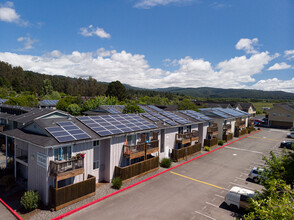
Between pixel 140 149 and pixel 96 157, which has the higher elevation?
pixel 140 149

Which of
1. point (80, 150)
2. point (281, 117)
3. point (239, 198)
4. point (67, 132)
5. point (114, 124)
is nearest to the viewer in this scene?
point (239, 198)

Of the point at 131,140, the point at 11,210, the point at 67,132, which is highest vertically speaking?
the point at 67,132

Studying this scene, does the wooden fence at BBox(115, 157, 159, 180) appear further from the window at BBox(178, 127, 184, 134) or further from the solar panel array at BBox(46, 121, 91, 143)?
the window at BBox(178, 127, 184, 134)

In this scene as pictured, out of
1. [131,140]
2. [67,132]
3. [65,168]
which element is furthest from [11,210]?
[131,140]

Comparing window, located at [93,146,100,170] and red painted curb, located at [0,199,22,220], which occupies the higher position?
window, located at [93,146,100,170]

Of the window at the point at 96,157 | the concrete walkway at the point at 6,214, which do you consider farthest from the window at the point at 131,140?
the concrete walkway at the point at 6,214

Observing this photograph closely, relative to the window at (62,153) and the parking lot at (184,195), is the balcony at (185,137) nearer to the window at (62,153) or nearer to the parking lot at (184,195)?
the parking lot at (184,195)

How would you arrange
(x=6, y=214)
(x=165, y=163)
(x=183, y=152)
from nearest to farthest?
(x=6, y=214) → (x=165, y=163) → (x=183, y=152)

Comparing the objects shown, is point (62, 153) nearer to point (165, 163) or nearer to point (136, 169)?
point (136, 169)

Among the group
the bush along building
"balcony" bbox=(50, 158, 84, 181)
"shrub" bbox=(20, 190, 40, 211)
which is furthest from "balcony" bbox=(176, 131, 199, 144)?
"shrub" bbox=(20, 190, 40, 211)
